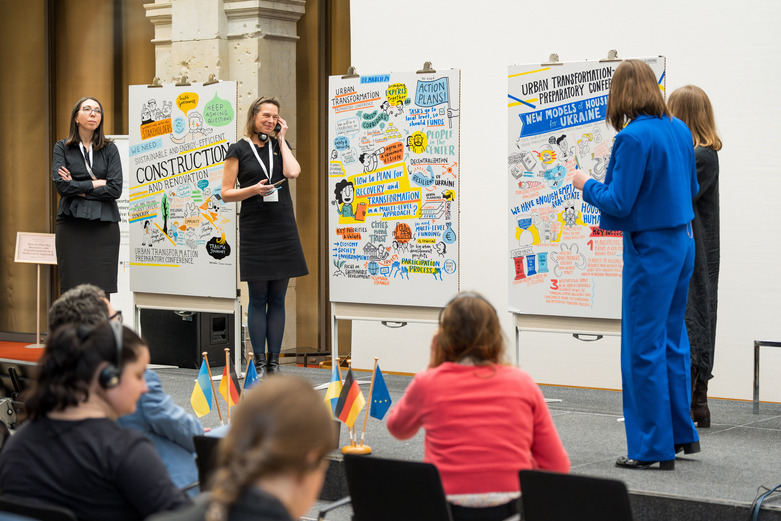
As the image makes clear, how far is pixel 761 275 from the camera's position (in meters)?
5.42

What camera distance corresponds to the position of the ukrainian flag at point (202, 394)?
160 inches

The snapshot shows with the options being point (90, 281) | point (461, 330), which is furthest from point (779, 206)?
point (90, 281)

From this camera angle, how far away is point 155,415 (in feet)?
9.13

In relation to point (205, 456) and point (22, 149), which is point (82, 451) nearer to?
point (205, 456)

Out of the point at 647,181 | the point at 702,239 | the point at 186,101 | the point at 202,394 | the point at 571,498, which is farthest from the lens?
the point at 186,101

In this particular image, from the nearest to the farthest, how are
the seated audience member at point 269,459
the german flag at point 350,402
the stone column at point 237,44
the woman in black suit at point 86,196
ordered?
the seated audience member at point 269,459
the german flag at point 350,402
the woman in black suit at point 86,196
the stone column at point 237,44

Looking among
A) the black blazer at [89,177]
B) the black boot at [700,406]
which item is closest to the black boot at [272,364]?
the black blazer at [89,177]

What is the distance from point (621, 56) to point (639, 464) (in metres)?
2.75

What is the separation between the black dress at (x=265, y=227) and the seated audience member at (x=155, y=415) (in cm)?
260

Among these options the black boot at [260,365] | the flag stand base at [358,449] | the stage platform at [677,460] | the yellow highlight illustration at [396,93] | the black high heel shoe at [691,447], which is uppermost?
the yellow highlight illustration at [396,93]

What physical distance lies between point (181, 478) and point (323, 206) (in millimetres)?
5082

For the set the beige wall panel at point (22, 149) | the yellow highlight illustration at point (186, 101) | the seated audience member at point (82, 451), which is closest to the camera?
the seated audience member at point (82, 451)

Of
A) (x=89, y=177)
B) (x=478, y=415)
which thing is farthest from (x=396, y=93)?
(x=478, y=415)

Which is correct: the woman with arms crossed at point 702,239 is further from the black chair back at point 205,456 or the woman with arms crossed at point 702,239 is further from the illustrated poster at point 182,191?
the illustrated poster at point 182,191
